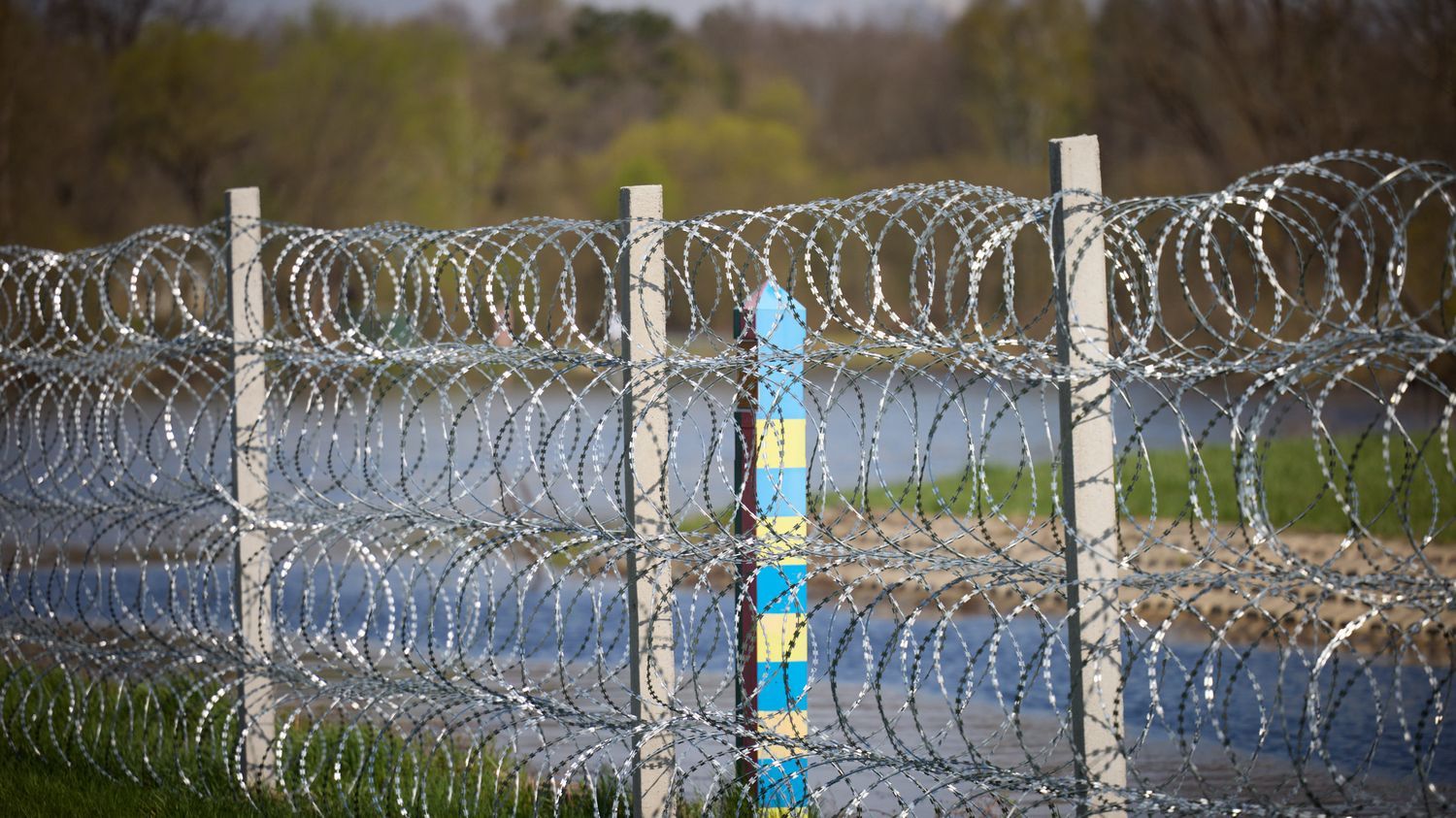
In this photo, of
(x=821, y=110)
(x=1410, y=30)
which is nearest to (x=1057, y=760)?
(x=1410, y=30)

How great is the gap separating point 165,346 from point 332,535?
3.51 feet

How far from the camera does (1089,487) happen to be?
11.0 ft

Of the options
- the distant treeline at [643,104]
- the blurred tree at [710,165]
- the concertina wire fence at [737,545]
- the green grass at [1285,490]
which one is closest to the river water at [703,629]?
the concertina wire fence at [737,545]

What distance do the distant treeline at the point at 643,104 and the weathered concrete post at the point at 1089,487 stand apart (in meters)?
18.8

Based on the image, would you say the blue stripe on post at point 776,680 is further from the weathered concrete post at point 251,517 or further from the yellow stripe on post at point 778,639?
the weathered concrete post at point 251,517

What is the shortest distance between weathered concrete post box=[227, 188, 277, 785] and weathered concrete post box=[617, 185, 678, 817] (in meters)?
1.59

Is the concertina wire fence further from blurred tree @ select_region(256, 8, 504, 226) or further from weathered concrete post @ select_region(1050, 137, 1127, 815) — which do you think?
blurred tree @ select_region(256, 8, 504, 226)

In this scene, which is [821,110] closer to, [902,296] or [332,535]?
[902,296]

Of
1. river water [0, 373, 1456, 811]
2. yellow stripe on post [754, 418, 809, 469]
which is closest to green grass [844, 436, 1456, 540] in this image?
river water [0, 373, 1456, 811]

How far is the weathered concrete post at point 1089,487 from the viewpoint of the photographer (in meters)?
3.33

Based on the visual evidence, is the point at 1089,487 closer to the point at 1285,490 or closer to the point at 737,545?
the point at 737,545

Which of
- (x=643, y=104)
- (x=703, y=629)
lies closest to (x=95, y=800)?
(x=703, y=629)

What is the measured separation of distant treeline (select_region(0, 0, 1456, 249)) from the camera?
2572cm

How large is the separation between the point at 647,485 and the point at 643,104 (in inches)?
2770
